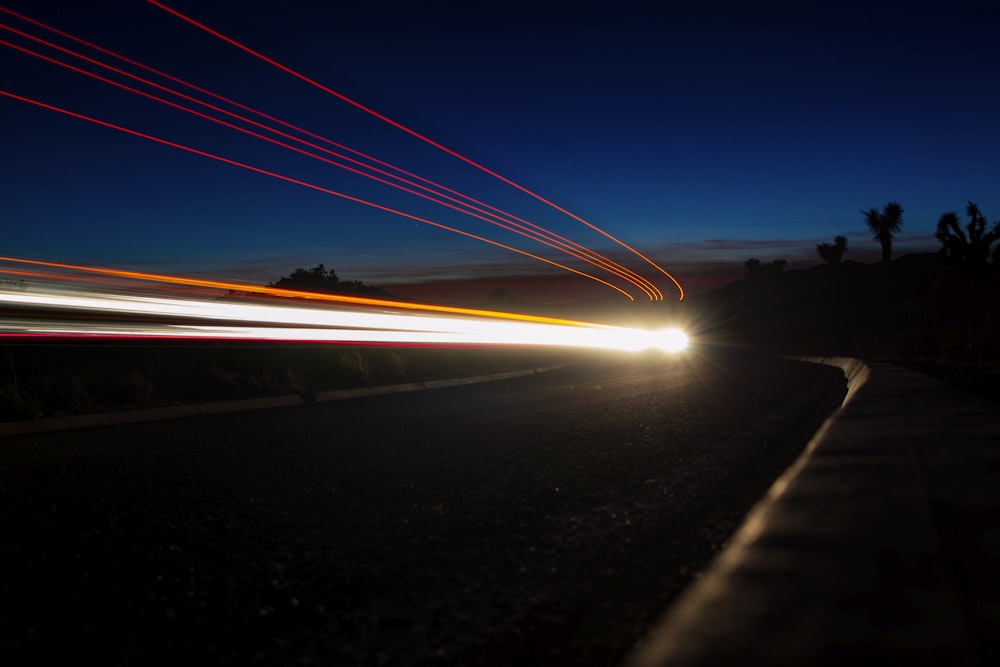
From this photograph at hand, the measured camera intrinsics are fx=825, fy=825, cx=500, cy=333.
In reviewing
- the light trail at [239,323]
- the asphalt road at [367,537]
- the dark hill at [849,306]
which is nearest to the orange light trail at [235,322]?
the light trail at [239,323]

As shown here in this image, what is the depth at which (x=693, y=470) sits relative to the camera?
7371 mm

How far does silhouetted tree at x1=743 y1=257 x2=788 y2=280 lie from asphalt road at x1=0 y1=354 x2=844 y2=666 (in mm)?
111700

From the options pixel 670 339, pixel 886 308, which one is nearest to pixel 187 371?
pixel 670 339

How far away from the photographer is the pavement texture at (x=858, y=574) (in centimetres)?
317

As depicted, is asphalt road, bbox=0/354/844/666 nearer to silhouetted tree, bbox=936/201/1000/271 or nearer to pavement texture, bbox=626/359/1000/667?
pavement texture, bbox=626/359/1000/667

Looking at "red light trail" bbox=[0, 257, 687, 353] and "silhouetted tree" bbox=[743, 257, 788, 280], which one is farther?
"silhouetted tree" bbox=[743, 257, 788, 280]

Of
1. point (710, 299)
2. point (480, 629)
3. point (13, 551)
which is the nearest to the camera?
point (480, 629)

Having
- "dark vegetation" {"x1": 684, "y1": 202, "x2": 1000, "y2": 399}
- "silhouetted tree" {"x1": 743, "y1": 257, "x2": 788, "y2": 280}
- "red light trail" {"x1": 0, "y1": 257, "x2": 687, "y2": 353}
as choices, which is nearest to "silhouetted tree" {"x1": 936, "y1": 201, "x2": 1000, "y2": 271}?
"dark vegetation" {"x1": 684, "y1": 202, "x2": 1000, "y2": 399}

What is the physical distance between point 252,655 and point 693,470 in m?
4.83

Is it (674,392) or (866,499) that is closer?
(866,499)

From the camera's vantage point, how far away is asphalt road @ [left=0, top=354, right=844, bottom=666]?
11.8ft

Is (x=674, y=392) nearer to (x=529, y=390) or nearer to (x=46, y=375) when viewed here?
(x=529, y=390)

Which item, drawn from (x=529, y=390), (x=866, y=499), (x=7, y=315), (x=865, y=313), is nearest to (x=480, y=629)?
(x=866, y=499)

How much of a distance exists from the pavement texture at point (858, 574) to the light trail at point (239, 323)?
15.1 metres
